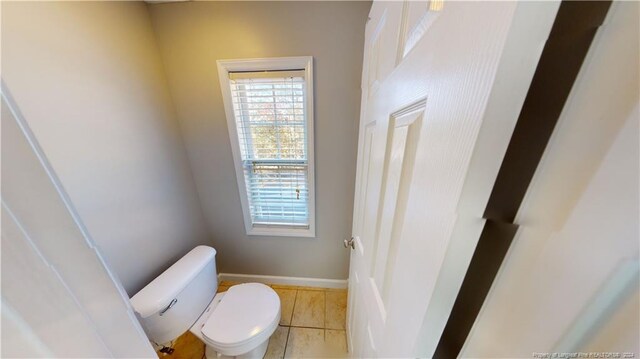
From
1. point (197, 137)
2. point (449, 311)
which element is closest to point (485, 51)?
point (449, 311)

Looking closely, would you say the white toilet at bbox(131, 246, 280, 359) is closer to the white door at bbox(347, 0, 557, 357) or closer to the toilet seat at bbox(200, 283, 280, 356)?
the toilet seat at bbox(200, 283, 280, 356)

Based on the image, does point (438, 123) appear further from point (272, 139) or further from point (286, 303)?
point (286, 303)

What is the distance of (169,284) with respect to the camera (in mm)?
1042

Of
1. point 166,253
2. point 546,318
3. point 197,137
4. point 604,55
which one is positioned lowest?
point 166,253

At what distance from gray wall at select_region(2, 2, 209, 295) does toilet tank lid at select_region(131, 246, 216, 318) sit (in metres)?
0.10

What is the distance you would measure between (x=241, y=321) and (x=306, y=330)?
1.88 ft

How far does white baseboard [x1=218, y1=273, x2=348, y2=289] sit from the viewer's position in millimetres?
1715

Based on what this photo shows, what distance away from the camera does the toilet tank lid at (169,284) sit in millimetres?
926

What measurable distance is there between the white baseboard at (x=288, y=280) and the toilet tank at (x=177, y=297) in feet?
1.54

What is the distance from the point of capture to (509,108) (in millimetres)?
176

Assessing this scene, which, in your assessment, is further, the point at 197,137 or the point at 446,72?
the point at 197,137

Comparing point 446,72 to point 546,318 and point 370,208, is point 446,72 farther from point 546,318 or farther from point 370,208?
point 370,208

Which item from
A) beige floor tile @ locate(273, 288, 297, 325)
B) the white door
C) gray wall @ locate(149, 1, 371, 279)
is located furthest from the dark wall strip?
beige floor tile @ locate(273, 288, 297, 325)

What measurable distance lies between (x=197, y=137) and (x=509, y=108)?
5.16 feet
